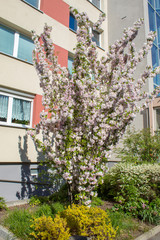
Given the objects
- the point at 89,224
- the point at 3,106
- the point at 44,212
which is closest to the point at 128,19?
the point at 3,106

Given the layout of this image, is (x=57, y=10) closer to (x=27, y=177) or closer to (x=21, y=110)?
(x=21, y=110)

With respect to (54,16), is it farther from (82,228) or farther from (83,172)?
(82,228)

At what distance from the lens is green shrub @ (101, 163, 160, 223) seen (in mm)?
4918

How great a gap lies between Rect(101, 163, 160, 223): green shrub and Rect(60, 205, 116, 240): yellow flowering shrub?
75.8 inches

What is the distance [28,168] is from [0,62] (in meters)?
3.84

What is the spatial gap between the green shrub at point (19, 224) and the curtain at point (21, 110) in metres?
3.43

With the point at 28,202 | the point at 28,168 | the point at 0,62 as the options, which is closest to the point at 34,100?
the point at 0,62

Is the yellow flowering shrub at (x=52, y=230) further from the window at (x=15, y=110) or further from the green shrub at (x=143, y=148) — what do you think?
the green shrub at (x=143, y=148)

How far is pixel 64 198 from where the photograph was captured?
225 inches

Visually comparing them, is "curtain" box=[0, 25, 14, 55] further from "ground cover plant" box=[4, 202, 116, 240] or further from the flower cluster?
"ground cover plant" box=[4, 202, 116, 240]

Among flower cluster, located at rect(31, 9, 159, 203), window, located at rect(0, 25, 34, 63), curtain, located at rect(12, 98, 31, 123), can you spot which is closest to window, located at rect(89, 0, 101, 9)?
window, located at rect(0, 25, 34, 63)

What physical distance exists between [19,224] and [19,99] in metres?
4.40

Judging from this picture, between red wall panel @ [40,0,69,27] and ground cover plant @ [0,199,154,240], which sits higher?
red wall panel @ [40,0,69,27]

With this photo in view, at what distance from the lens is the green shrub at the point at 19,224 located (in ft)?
11.7
